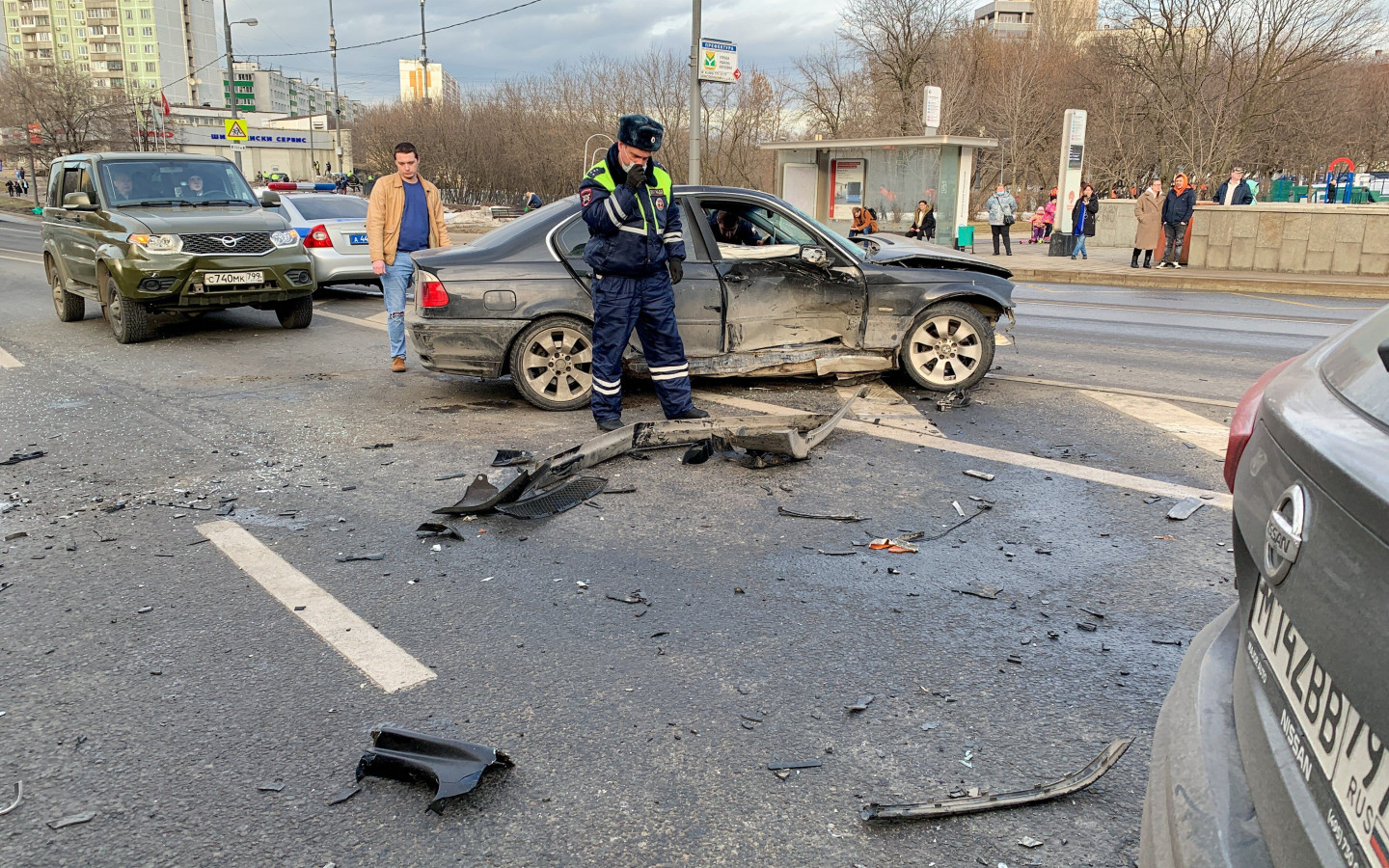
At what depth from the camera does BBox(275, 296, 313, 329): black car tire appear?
11695 millimetres

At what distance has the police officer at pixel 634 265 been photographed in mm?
6531

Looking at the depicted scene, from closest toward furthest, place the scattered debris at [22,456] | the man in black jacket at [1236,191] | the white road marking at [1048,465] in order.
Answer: the white road marking at [1048,465], the scattered debris at [22,456], the man in black jacket at [1236,191]

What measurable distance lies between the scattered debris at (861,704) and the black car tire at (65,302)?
11835 mm

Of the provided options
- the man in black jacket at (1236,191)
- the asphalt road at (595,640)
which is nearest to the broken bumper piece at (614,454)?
the asphalt road at (595,640)

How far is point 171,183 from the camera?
38.1 feet

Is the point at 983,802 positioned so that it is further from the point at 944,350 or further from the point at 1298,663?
the point at 944,350

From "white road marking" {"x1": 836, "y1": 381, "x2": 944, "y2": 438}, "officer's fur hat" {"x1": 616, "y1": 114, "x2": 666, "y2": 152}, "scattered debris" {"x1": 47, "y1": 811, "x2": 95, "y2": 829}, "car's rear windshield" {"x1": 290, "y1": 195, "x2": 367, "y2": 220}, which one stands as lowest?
"scattered debris" {"x1": 47, "y1": 811, "x2": 95, "y2": 829}

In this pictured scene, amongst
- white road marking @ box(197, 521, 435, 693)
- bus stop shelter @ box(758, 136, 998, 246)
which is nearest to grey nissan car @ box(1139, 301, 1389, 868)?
white road marking @ box(197, 521, 435, 693)

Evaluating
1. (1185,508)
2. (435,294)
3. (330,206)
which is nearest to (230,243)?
(330,206)

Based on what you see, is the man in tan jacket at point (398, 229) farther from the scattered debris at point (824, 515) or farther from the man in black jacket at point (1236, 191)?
the man in black jacket at point (1236, 191)

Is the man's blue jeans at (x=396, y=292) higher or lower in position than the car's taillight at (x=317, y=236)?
lower

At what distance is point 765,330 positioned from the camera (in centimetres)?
768

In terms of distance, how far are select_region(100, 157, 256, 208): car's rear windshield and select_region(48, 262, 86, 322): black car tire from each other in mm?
1523

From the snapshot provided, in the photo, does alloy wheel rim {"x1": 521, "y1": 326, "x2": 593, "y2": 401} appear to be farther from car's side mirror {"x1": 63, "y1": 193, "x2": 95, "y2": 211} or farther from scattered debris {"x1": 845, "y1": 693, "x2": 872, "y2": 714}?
car's side mirror {"x1": 63, "y1": 193, "x2": 95, "y2": 211}
